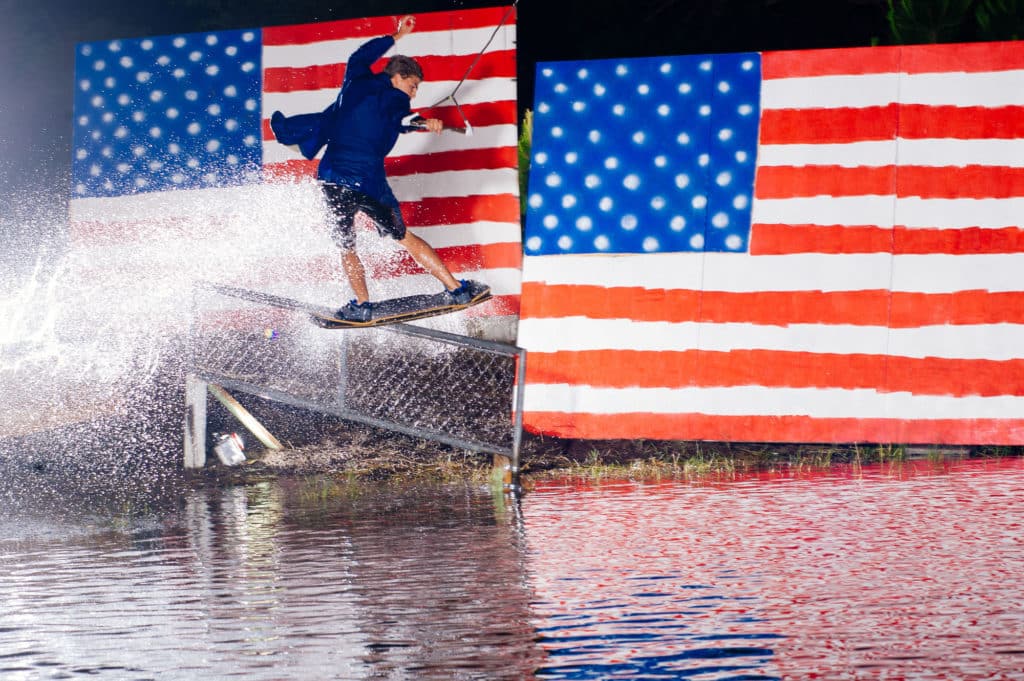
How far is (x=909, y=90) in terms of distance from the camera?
899cm

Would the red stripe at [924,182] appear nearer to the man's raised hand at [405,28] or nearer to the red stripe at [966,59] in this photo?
the red stripe at [966,59]

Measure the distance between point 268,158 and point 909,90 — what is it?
4957 millimetres

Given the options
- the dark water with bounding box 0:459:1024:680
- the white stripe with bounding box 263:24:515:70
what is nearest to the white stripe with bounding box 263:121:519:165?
the white stripe with bounding box 263:24:515:70

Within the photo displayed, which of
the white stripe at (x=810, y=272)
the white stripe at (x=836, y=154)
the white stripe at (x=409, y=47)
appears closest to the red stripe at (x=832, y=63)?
the white stripe at (x=836, y=154)

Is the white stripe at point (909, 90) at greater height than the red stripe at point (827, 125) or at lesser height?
greater

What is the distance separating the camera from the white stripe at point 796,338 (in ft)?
29.1

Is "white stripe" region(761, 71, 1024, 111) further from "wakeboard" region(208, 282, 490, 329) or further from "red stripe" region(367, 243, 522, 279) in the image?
"wakeboard" region(208, 282, 490, 329)

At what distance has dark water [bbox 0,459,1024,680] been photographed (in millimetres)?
3553

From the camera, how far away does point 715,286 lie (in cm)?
902

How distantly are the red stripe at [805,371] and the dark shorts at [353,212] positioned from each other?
67.4 inches

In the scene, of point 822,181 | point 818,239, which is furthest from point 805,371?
point 822,181

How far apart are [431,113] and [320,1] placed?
8694 millimetres

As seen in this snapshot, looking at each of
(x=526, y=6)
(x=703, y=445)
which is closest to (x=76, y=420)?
(x=703, y=445)

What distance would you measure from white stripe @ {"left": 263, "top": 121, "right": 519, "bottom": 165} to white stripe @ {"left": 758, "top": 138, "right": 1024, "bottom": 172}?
7.77 ft
